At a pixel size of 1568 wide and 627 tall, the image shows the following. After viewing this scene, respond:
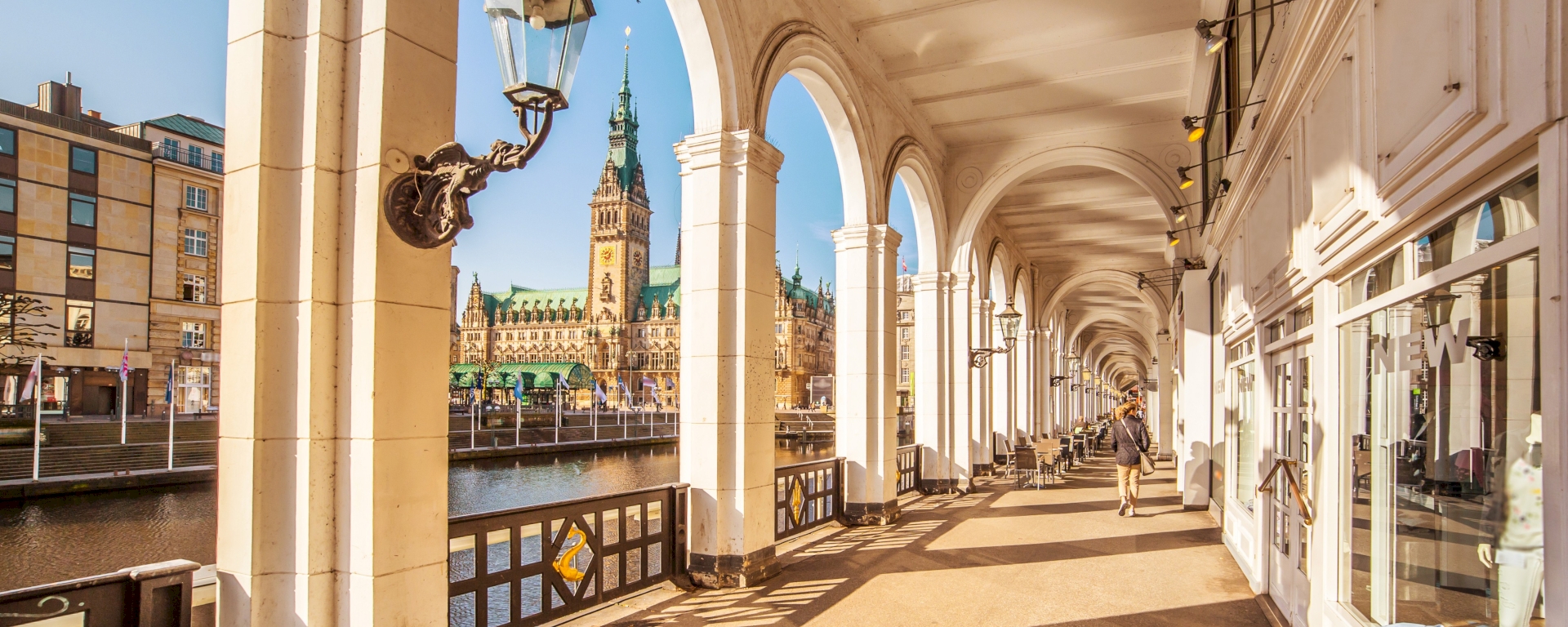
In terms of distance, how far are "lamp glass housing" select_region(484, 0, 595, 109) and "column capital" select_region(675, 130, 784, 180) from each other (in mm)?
3095

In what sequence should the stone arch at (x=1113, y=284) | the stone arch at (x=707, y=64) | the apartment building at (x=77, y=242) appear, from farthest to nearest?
the apartment building at (x=77, y=242) < the stone arch at (x=1113, y=284) < the stone arch at (x=707, y=64)

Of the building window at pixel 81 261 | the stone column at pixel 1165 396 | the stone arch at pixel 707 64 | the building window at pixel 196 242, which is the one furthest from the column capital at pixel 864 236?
the building window at pixel 196 242

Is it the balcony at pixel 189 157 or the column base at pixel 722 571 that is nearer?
the column base at pixel 722 571

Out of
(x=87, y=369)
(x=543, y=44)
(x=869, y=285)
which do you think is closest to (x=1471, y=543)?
(x=543, y=44)

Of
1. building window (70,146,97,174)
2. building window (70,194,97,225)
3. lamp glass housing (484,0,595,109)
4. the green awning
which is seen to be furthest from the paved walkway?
the green awning

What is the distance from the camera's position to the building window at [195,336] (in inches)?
1496

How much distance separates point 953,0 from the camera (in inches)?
293

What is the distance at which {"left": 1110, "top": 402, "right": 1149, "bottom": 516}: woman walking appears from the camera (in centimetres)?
953

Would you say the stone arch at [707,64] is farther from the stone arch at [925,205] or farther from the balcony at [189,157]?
the balcony at [189,157]

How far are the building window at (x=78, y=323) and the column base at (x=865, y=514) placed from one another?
36.4m

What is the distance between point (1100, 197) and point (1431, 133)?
505 inches

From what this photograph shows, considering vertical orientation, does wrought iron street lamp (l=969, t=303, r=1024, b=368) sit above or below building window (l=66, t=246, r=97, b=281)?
below

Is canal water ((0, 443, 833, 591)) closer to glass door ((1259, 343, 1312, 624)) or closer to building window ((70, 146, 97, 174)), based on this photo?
glass door ((1259, 343, 1312, 624))

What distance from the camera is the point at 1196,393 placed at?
9.94 metres
